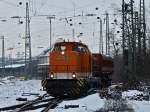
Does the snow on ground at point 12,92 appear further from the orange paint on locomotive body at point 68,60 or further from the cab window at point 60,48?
the cab window at point 60,48

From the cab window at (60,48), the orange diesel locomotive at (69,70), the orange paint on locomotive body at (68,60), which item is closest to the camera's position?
the orange diesel locomotive at (69,70)

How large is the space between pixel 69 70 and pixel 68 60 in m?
0.87

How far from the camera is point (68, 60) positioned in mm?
28969

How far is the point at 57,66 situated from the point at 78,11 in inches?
1503

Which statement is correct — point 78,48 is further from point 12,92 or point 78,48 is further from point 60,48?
point 12,92

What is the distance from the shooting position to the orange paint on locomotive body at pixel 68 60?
28.3 m

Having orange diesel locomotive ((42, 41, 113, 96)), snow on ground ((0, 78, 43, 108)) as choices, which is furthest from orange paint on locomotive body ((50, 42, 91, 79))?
snow on ground ((0, 78, 43, 108))

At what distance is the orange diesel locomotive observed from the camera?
2766 cm

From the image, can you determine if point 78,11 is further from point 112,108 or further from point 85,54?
point 112,108

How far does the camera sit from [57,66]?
28.6 m

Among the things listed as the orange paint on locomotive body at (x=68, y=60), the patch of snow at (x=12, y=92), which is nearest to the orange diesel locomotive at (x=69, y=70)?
the orange paint on locomotive body at (x=68, y=60)

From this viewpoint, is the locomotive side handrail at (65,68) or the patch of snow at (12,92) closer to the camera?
the patch of snow at (12,92)

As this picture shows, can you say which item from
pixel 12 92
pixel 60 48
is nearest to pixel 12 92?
pixel 12 92

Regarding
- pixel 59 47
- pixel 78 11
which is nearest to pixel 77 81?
pixel 59 47
